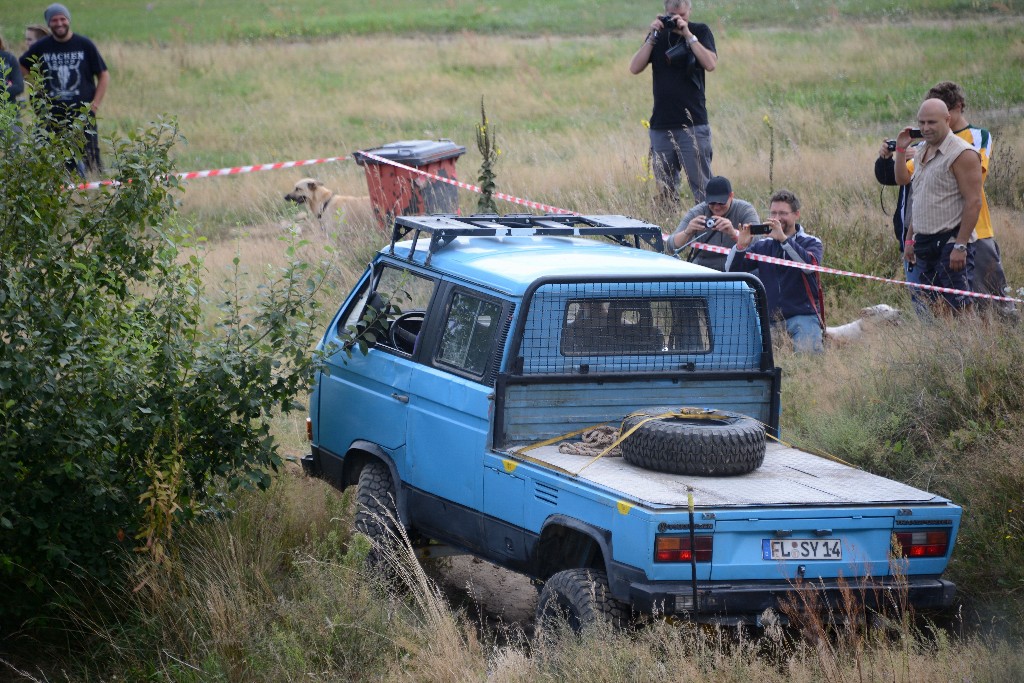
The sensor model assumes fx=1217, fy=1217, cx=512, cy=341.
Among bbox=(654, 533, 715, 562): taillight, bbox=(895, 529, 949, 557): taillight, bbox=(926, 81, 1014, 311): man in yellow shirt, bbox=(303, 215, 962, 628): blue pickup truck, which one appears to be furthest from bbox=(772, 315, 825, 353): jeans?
bbox=(654, 533, 715, 562): taillight

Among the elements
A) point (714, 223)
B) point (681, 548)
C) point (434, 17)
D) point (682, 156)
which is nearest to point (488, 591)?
point (681, 548)

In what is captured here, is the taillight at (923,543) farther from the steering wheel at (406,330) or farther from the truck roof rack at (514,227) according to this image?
the steering wheel at (406,330)

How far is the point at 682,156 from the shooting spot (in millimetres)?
12734

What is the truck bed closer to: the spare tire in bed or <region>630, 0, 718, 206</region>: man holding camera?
the spare tire in bed

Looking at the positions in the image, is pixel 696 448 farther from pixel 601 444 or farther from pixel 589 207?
pixel 589 207

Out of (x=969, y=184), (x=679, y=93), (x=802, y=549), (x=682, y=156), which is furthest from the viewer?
(x=682, y=156)

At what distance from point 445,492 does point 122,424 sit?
1.64 m

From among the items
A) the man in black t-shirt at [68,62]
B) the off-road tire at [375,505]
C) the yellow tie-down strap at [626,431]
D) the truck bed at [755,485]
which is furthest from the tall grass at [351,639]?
the man in black t-shirt at [68,62]

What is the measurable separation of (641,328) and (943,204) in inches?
144

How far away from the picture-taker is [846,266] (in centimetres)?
1141

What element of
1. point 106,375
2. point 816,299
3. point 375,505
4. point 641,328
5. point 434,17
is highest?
point 434,17

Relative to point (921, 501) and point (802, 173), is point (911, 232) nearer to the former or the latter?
point (921, 501)

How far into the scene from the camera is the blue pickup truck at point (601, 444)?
4.99m

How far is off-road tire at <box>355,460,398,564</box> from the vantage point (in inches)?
255
